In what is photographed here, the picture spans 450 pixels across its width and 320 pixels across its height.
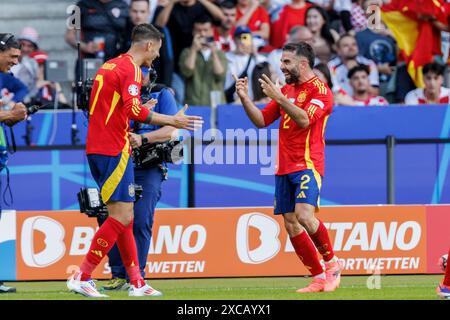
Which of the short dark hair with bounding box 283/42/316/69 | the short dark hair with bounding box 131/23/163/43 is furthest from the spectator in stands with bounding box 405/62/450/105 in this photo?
the short dark hair with bounding box 131/23/163/43

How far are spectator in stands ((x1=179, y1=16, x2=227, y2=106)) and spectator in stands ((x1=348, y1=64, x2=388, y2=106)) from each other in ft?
6.03

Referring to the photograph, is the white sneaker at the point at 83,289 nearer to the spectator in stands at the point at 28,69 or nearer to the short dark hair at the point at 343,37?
the spectator in stands at the point at 28,69

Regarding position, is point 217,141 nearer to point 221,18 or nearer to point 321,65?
point 321,65

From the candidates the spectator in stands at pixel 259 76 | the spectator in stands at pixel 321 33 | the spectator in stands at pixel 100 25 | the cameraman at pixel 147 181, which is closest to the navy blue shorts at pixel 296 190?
the cameraman at pixel 147 181

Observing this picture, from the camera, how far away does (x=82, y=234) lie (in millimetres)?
13484

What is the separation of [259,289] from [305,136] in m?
1.69

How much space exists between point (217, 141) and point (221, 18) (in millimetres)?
3465

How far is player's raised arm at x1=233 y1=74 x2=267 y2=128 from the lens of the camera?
36.4 feet

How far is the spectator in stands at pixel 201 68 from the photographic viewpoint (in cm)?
1688

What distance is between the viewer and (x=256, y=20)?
715 inches

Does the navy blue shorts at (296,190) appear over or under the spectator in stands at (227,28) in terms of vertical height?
under

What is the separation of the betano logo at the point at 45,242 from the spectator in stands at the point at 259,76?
13.3 feet

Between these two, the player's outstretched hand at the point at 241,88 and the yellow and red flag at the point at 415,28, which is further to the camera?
the yellow and red flag at the point at 415,28
